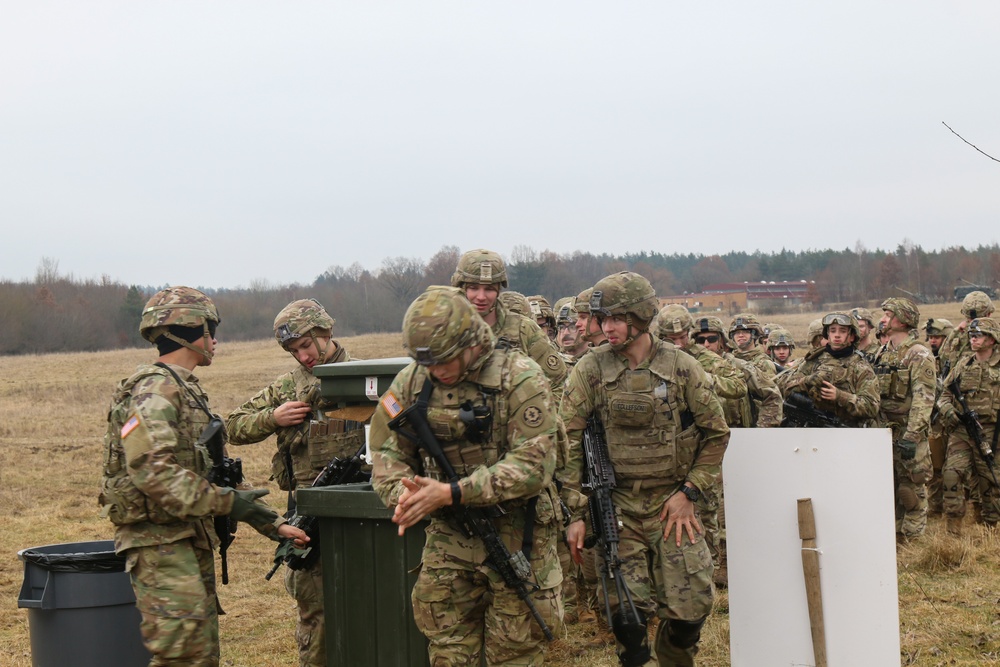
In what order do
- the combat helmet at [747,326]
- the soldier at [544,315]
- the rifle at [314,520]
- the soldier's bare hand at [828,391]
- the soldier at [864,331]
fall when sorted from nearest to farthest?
1. the rifle at [314,520]
2. the soldier's bare hand at [828,391]
3. the soldier at [864,331]
4. the soldier at [544,315]
5. the combat helmet at [747,326]

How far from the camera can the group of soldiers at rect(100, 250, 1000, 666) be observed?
14.8 ft

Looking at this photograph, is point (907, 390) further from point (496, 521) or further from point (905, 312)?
point (496, 521)

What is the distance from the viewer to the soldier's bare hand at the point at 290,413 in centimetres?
629

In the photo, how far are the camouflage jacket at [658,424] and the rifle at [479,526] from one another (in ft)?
3.57

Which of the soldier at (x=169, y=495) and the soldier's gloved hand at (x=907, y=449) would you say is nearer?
the soldier at (x=169, y=495)

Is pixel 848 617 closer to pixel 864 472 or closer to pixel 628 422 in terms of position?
pixel 864 472

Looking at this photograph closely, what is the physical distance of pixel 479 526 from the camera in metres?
4.50

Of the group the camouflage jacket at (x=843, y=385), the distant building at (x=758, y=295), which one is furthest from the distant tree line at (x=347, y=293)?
the camouflage jacket at (x=843, y=385)

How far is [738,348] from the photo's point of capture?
35.6 feet

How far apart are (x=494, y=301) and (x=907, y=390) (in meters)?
5.18

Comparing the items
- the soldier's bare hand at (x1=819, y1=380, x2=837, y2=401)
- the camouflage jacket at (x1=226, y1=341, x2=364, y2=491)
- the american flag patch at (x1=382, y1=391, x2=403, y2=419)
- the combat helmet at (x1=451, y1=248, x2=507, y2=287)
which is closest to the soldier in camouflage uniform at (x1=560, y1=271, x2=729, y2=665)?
the american flag patch at (x1=382, y1=391, x2=403, y2=419)

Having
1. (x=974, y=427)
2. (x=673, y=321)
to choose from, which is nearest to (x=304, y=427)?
(x=673, y=321)

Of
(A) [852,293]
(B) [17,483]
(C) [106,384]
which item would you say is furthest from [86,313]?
(A) [852,293]

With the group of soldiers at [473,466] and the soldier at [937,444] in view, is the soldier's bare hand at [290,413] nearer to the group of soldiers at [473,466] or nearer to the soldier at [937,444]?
the group of soldiers at [473,466]
